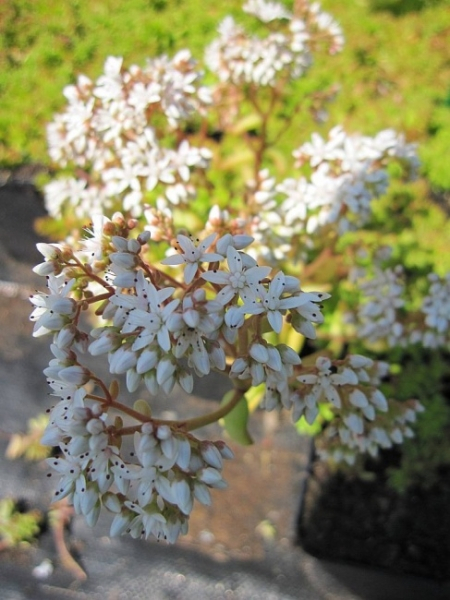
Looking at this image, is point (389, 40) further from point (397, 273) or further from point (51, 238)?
point (51, 238)

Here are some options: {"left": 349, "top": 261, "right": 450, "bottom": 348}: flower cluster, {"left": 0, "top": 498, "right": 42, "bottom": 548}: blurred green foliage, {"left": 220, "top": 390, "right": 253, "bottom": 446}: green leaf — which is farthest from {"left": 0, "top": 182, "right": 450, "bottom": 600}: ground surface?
{"left": 220, "top": 390, "right": 253, "bottom": 446}: green leaf

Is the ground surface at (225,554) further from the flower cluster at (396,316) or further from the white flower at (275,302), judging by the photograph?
the white flower at (275,302)

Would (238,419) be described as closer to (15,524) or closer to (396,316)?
(396,316)

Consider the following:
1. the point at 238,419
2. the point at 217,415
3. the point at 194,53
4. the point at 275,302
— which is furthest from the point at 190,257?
the point at 194,53

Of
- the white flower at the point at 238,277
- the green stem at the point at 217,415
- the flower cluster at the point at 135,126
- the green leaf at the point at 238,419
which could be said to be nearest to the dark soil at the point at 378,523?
the green leaf at the point at 238,419

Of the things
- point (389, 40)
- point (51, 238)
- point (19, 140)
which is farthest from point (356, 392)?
point (389, 40)

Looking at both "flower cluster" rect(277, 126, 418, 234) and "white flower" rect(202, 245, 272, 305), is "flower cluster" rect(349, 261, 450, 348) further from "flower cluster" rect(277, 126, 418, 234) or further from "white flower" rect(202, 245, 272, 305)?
"white flower" rect(202, 245, 272, 305)
